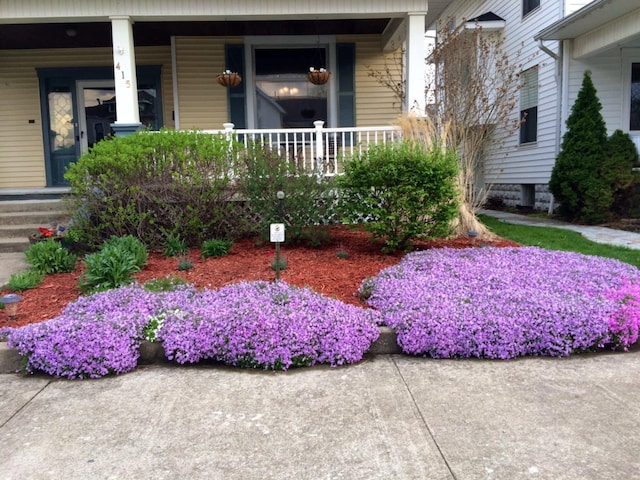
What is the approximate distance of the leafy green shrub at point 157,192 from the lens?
609cm

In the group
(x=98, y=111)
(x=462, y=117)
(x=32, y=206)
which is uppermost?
(x=98, y=111)

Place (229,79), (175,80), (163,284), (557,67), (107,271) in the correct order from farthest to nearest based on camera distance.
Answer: (557,67), (175,80), (229,79), (107,271), (163,284)

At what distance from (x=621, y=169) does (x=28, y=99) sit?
Answer: 11.5 meters

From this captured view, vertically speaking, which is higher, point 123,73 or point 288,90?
point 288,90

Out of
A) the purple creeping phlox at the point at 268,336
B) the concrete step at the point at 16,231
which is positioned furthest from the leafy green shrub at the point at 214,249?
the concrete step at the point at 16,231

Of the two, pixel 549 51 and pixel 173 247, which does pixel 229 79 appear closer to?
pixel 173 247

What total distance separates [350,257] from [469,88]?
11.4 feet

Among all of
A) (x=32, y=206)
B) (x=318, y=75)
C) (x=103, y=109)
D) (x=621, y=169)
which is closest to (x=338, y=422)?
(x=32, y=206)

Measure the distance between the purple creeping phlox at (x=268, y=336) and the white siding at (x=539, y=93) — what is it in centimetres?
732

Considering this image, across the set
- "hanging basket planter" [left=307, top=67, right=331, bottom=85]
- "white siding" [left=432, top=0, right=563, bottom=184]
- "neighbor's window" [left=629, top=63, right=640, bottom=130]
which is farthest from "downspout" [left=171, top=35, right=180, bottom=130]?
"neighbor's window" [left=629, top=63, right=640, bottom=130]

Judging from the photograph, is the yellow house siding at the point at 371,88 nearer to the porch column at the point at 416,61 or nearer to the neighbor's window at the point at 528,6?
the porch column at the point at 416,61

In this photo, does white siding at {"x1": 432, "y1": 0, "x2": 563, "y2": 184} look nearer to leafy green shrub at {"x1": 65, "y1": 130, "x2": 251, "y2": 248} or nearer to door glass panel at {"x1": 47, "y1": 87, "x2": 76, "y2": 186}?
leafy green shrub at {"x1": 65, "y1": 130, "x2": 251, "y2": 248}

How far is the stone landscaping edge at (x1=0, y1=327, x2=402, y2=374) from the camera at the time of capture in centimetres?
355

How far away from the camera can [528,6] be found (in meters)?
12.0
